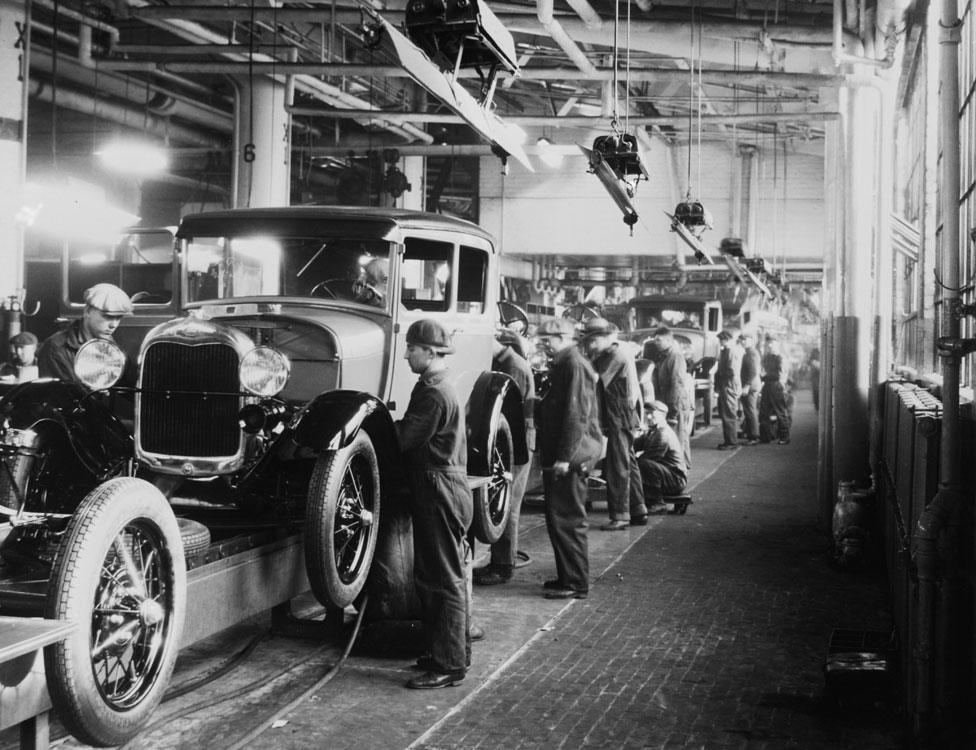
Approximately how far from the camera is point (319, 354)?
594 centimetres

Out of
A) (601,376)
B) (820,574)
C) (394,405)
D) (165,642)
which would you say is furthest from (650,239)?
(165,642)

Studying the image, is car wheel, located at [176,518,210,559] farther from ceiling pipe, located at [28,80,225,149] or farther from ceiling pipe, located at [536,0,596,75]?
ceiling pipe, located at [28,80,225,149]

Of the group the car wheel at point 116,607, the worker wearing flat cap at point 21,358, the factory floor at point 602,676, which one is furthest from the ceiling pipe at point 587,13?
the car wheel at point 116,607

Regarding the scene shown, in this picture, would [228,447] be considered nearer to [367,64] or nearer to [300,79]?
[367,64]

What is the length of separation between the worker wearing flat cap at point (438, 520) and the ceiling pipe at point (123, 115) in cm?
1028

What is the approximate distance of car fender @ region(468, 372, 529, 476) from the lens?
6.75m

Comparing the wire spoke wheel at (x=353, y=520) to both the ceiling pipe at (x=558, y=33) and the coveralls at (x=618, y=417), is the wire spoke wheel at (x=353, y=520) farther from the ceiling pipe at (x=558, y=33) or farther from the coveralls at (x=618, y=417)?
the ceiling pipe at (x=558, y=33)

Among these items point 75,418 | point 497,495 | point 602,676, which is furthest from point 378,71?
point 602,676

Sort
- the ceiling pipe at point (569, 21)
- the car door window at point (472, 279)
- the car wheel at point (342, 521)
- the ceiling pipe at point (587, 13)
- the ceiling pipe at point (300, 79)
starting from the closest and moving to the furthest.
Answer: the car wheel at point (342, 521)
the car door window at point (472, 279)
the ceiling pipe at point (587, 13)
the ceiling pipe at point (569, 21)
the ceiling pipe at point (300, 79)

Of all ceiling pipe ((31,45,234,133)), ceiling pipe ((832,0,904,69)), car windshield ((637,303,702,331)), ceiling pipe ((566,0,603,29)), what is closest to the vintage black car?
ceiling pipe ((832,0,904,69))

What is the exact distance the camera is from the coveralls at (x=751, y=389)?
60.3 ft

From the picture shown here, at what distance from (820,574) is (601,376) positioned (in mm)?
2609

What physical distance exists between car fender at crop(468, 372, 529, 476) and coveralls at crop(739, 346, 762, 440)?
11450mm

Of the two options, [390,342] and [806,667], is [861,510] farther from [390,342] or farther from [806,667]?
[390,342]
